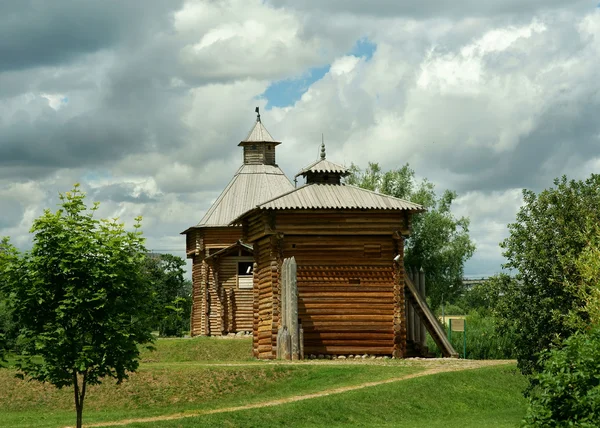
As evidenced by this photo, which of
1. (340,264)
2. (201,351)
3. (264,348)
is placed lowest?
(201,351)

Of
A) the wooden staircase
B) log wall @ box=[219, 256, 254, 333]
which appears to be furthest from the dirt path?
log wall @ box=[219, 256, 254, 333]

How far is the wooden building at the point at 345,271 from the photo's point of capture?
3206 cm

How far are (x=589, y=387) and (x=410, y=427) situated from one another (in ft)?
27.0

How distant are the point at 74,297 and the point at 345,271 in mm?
15715

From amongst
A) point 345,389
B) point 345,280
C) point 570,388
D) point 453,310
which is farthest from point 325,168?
point 453,310

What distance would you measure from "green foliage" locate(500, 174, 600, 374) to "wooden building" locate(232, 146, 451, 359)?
903 cm

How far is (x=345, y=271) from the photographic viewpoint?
1275 inches

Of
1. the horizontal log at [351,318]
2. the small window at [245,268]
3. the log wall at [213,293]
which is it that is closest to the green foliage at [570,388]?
the horizontal log at [351,318]

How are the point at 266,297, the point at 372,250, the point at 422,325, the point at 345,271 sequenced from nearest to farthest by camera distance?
the point at 345,271
the point at 372,250
the point at 266,297
the point at 422,325

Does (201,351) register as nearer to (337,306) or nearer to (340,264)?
(337,306)

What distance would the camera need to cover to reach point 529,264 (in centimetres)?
2298

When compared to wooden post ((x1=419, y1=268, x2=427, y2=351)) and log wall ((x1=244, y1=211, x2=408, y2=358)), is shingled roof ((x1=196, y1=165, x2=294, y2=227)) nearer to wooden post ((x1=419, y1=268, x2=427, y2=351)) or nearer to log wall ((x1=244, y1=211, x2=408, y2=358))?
wooden post ((x1=419, y1=268, x2=427, y2=351))

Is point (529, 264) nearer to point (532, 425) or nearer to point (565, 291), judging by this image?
point (565, 291)

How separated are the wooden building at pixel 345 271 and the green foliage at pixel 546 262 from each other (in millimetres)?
9031
